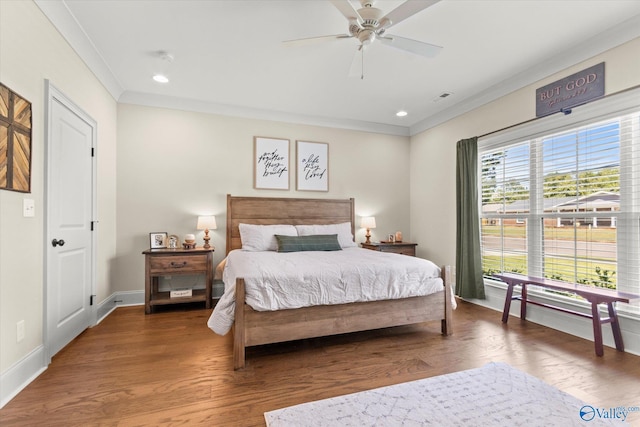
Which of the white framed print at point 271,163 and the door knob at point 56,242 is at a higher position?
the white framed print at point 271,163

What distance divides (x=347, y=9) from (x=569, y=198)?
9.25 ft

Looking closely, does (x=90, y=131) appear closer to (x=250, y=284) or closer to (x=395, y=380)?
(x=250, y=284)

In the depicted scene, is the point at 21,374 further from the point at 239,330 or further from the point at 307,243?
the point at 307,243

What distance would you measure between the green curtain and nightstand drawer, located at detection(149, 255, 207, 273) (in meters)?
3.42

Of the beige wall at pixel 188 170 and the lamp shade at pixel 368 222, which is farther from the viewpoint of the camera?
the lamp shade at pixel 368 222

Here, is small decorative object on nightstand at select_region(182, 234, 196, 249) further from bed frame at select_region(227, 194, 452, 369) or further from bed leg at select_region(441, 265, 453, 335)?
bed leg at select_region(441, 265, 453, 335)

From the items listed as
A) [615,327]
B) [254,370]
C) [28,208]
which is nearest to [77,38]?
[28,208]

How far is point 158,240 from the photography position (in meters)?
3.93

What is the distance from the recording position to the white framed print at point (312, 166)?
15.4 ft

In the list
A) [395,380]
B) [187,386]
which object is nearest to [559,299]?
[395,380]

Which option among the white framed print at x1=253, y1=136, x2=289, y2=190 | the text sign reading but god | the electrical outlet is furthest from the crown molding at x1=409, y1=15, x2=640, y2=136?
the electrical outlet

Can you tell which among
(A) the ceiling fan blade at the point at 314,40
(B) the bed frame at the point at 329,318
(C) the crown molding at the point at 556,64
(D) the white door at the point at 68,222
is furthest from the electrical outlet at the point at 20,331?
(C) the crown molding at the point at 556,64

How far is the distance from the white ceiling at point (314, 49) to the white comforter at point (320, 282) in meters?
2.07

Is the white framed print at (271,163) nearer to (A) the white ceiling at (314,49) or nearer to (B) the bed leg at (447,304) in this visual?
(A) the white ceiling at (314,49)
